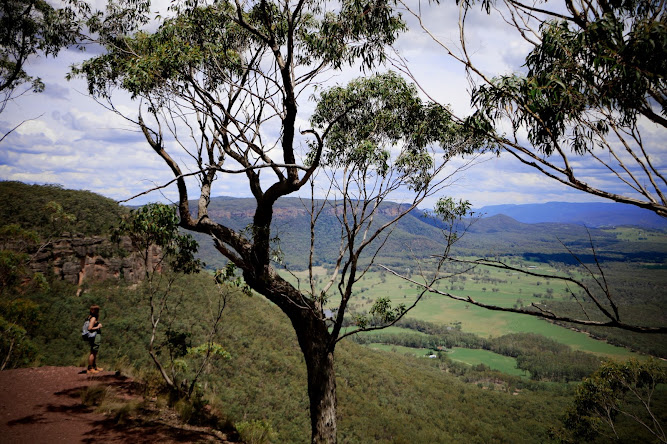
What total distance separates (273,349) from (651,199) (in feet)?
110

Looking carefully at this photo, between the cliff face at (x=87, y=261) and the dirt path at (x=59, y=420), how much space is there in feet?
58.1

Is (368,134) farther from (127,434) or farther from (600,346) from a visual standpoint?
(600,346)

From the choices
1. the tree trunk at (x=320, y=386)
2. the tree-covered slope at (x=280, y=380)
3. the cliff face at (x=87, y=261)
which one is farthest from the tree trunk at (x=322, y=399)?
the cliff face at (x=87, y=261)

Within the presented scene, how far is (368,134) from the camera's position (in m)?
7.42

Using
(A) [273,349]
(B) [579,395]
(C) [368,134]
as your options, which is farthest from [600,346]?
(C) [368,134]

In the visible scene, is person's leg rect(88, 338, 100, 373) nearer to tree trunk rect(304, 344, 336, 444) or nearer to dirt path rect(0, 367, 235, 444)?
dirt path rect(0, 367, 235, 444)

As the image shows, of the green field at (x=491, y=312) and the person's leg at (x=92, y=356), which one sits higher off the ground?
the person's leg at (x=92, y=356)

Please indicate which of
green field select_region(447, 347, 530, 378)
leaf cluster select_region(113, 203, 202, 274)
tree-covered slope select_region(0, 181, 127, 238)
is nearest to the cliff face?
tree-covered slope select_region(0, 181, 127, 238)

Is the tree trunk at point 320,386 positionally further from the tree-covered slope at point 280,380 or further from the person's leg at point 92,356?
the person's leg at point 92,356

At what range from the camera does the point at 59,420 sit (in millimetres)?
5441

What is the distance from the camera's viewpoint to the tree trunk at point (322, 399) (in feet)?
17.6

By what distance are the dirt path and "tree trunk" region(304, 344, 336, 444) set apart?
2.18 meters

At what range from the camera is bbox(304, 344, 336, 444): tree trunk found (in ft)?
17.6

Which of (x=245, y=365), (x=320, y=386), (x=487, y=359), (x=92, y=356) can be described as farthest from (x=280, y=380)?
(x=487, y=359)
